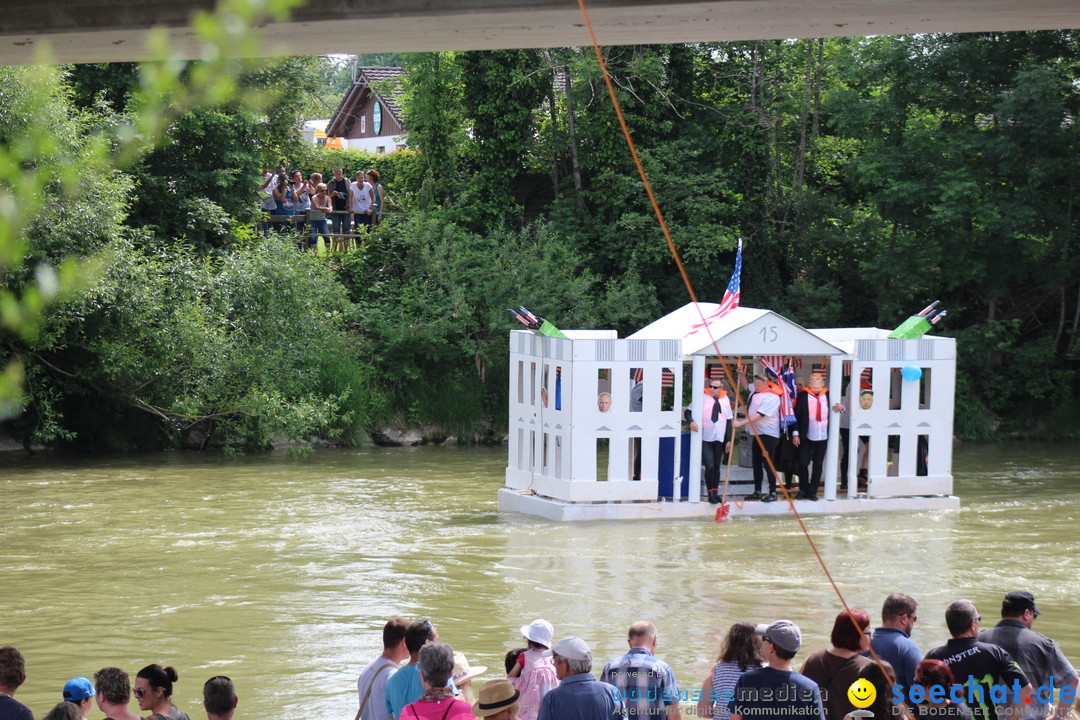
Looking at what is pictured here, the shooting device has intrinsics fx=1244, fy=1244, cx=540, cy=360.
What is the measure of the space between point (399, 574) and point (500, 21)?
711 centimetres

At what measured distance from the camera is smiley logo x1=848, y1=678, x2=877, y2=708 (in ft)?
17.6

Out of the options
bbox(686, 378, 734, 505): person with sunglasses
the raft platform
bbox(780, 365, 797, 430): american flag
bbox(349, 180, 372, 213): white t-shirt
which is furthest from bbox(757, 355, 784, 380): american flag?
bbox(349, 180, 372, 213): white t-shirt

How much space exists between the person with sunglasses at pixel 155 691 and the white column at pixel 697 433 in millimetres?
9507

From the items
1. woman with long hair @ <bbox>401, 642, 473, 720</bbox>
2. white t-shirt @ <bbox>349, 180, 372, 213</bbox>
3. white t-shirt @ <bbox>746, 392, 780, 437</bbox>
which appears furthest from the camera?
white t-shirt @ <bbox>349, 180, 372, 213</bbox>

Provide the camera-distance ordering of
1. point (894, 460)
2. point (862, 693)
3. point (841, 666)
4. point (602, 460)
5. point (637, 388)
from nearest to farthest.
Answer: point (862, 693), point (841, 666), point (637, 388), point (894, 460), point (602, 460)

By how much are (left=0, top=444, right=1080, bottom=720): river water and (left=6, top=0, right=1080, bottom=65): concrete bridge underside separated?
166 inches

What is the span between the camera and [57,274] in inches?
71.5

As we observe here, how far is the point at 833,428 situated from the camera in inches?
590

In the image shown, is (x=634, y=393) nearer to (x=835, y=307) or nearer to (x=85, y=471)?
(x=85, y=471)

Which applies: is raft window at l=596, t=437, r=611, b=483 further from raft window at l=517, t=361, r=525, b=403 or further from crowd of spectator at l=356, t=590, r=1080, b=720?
crowd of spectator at l=356, t=590, r=1080, b=720

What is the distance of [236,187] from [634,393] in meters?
14.0

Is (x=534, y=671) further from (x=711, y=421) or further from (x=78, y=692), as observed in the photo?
(x=711, y=421)

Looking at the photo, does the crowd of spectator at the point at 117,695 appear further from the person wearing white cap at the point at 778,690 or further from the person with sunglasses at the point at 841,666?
the person with sunglasses at the point at 841,666

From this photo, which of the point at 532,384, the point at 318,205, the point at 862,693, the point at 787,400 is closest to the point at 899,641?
the point at 862,693
